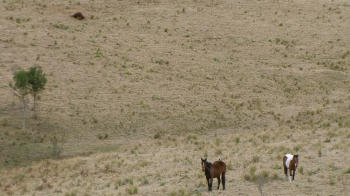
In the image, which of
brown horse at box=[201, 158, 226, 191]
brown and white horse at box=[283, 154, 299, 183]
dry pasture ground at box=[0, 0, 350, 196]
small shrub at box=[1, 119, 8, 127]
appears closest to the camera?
brown horse at box=[201, 158, 226, 191]

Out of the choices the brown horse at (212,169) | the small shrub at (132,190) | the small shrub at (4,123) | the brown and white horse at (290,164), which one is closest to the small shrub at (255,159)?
the brown and white horse at (290,164)

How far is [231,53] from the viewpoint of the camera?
58.5m

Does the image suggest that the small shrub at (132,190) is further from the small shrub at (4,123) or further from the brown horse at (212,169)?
the small shrub at (4,123)

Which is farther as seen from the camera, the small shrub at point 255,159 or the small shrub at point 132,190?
the small shrub at point 255,159

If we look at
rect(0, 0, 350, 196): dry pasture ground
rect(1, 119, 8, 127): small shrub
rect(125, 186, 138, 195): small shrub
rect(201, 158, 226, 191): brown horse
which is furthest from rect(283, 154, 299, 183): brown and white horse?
rect(1, 119, 8, 127): small shrub

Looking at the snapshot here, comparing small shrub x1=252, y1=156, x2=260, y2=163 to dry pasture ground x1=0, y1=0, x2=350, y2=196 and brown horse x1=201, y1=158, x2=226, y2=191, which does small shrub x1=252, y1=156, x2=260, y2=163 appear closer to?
dry pasture ground x1=0, y1=0, x2=350, y2=196

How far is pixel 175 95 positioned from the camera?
46.2m

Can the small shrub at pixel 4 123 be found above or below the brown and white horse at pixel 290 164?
above

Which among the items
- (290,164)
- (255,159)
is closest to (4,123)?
(255,159)

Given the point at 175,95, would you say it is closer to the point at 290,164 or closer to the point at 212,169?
the point at 290,164

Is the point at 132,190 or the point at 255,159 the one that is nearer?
the point at 132,190

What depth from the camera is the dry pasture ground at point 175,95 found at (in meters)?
Answer: 22.6

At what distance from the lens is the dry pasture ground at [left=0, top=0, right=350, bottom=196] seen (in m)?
22.6

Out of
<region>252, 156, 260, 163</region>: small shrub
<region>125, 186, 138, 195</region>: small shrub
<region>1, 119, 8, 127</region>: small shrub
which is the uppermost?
<region>1, 119, 8, 127</region>: small shrub
